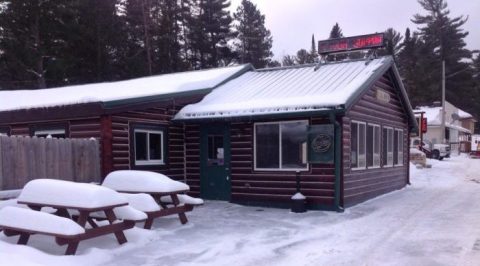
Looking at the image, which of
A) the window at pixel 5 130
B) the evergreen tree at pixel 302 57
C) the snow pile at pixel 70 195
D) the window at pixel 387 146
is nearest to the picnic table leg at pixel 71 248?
the snow pile at pixel 70 195

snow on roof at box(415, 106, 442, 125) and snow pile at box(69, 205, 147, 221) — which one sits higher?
snow on roof at box(415, 106, 442, 125)

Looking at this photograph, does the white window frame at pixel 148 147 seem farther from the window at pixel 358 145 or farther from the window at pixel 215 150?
the window at pixel 358 145

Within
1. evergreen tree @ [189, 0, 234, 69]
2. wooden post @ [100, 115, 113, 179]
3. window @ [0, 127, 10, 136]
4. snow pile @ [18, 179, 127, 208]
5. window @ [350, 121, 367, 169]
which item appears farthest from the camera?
evergreen tree @ [189, 0, 234, 69]

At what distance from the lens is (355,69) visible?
14891 mm

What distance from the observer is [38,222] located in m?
7.40

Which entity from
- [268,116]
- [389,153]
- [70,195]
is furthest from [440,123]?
[70,195]

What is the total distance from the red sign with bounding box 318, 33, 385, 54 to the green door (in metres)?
5.30

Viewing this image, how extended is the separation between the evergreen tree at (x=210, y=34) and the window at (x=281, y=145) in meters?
29.9

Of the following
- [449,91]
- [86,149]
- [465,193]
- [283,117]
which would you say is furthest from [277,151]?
[449,91]

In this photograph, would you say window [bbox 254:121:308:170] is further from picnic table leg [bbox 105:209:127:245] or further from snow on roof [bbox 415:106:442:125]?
snow on roof [bbox 415:106:442:125]

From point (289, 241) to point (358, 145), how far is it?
5.87 meters

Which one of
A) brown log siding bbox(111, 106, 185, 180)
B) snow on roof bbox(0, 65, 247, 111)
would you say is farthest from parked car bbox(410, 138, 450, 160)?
brown log siding bbox(111, 106, 185, 180)

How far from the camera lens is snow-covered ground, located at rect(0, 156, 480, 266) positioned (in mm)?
7445

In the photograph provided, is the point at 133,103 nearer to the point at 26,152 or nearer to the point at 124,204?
the point at 26,152
